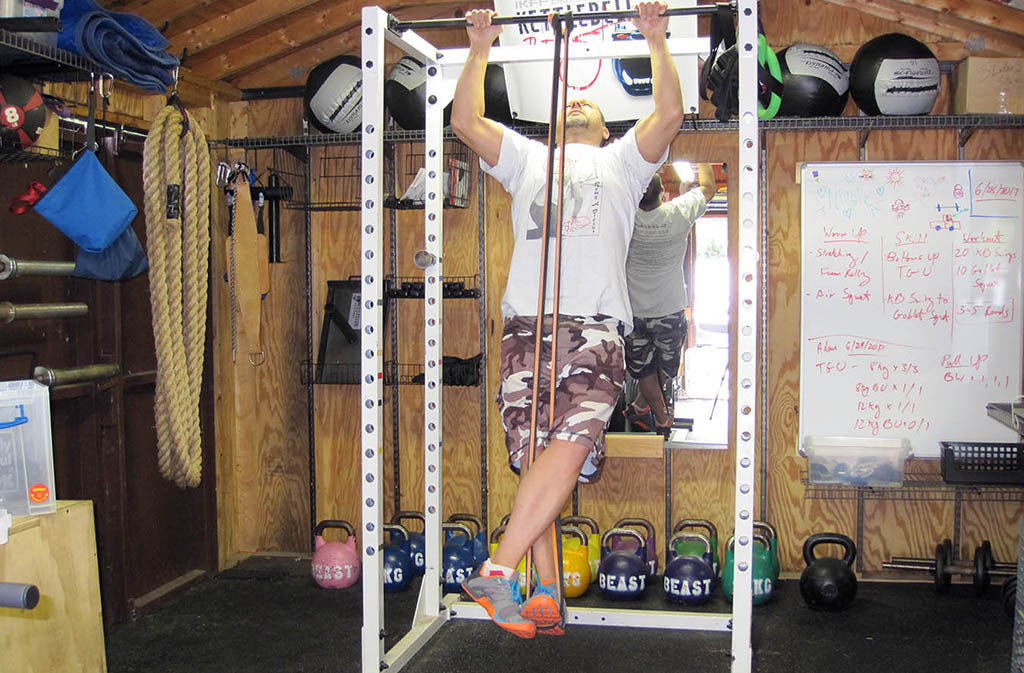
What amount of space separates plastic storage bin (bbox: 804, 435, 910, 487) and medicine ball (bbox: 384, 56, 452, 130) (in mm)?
2207

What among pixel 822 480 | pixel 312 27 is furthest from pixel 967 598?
pixel 312 27

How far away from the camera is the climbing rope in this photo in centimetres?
330

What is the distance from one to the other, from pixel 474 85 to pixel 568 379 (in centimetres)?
92

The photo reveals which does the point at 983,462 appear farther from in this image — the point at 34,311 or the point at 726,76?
the point at 34,311

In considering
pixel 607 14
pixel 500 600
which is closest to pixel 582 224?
pixel 607 14

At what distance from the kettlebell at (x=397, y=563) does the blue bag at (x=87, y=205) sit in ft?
5.89

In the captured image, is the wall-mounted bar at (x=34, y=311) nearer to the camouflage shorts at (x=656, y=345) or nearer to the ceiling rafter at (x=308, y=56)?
the ceiling rafter at (x=308, y=56)

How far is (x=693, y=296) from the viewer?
439 cm

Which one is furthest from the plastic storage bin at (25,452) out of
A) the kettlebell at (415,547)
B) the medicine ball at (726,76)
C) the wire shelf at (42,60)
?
the medicine ball at (726,76)

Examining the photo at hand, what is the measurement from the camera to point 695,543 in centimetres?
410

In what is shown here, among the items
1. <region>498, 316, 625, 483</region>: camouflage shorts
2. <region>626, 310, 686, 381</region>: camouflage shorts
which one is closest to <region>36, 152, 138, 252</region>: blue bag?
<region>498, 316, 625, 483</region>: camouflage shorts

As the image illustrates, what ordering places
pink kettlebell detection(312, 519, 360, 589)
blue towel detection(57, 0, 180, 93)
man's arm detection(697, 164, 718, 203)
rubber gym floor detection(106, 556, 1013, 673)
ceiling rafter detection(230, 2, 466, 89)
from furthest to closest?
ceiling rafter detection(230, 2, 466, 89) → man's arm detection(697, 164, 718, 203) → pink kettlebell detection(312, 519, 360, 589) → rubber gym floor detection(106, 556, 1013, 673) → blue towel detection(57, 0, 180, 93)

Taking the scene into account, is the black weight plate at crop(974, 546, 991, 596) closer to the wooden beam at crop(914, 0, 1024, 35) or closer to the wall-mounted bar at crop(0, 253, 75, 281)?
the wooden beam at crop(914, 0, 1024, 35)

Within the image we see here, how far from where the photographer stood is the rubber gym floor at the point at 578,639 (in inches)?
134
